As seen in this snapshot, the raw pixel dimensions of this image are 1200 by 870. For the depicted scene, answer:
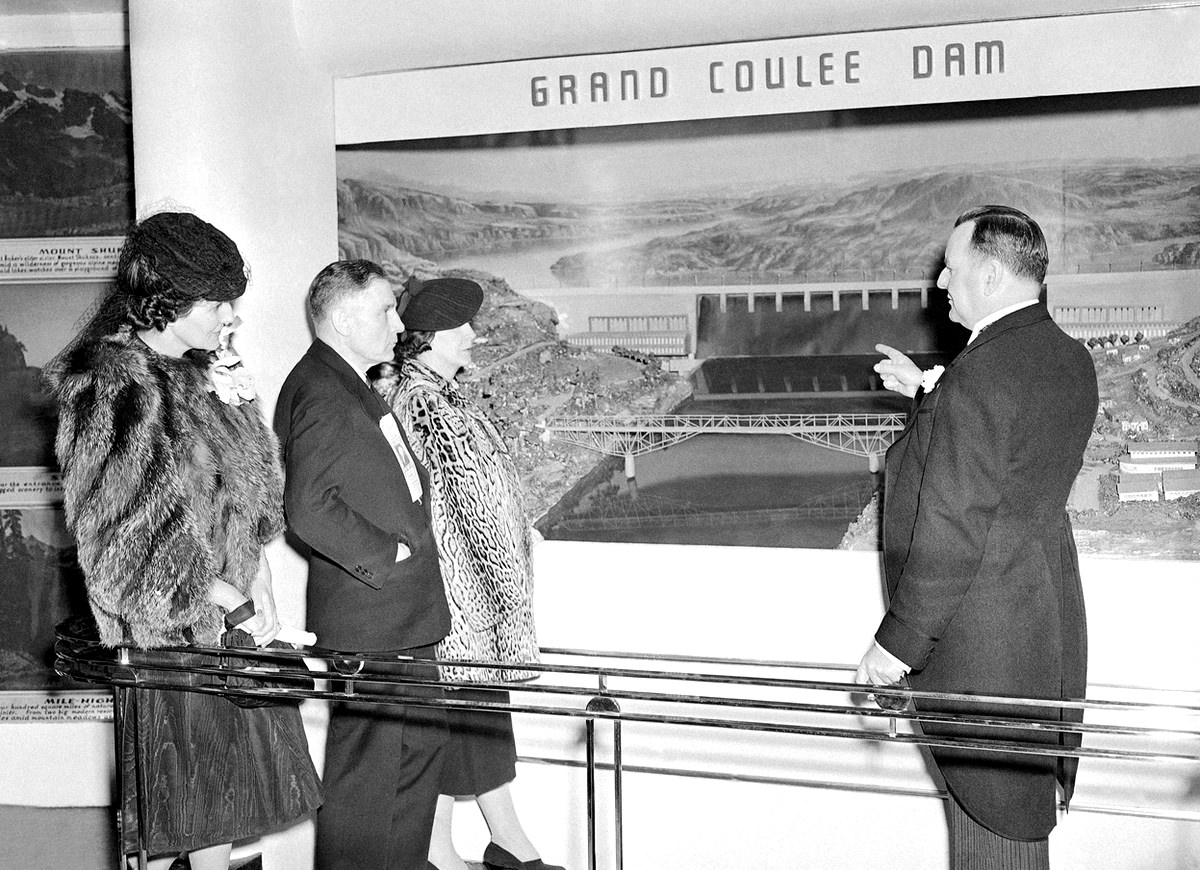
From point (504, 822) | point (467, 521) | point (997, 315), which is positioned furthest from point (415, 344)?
point (997, 315)

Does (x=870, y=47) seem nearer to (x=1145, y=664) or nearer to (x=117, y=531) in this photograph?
(x=1145, y=664)

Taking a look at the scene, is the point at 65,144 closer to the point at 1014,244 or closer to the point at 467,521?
the point at 467,521

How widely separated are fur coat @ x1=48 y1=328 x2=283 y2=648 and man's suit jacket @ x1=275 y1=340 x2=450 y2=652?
314mm

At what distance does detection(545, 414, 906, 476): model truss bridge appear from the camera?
3848mm

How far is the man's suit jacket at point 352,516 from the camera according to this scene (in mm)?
3107

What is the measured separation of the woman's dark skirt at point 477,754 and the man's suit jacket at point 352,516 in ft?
→ 1.87

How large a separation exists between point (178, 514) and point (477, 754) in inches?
60.1

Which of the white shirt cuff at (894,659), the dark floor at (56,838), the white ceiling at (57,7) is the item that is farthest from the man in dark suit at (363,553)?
the white ceiling at (57,7)

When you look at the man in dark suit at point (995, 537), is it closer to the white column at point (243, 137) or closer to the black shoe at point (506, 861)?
the black shoe at point (506, 861)

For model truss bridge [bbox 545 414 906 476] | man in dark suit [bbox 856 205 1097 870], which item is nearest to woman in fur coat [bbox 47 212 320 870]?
model truss bridge [bbox 545 414 906 476]

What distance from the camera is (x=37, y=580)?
4.88 metres

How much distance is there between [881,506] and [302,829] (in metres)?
2.21

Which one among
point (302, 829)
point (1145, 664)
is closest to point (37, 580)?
point (302, 829)

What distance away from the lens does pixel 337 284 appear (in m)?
3.28
